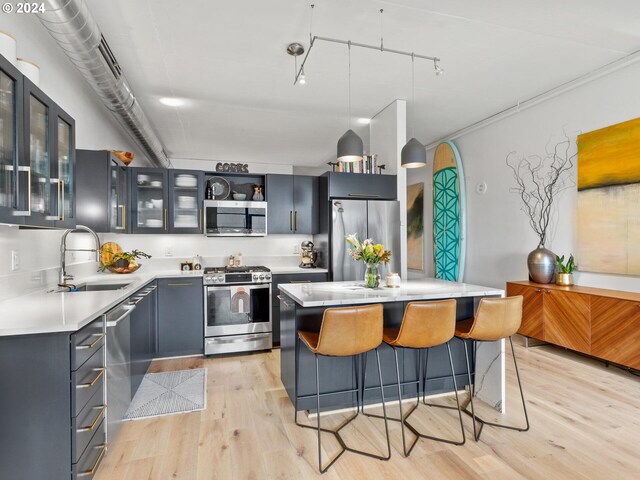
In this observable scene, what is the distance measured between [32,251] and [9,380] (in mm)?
1337

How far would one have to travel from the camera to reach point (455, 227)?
5.58m

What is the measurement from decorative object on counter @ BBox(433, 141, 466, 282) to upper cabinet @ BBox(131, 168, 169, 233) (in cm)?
413

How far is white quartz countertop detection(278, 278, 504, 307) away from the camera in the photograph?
7.80 ft

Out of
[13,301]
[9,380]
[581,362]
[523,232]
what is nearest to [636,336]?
[581,362]

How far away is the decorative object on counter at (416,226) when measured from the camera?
6.59m

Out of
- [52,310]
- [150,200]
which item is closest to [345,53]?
[150,200]

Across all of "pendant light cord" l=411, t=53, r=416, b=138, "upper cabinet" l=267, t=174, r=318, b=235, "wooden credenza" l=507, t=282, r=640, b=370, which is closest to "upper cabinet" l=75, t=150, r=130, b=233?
"upper cabinet" l=267, t=174, r=318, b=235

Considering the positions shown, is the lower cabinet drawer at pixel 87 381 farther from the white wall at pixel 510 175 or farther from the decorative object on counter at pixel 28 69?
the white wall at pixel 510 175

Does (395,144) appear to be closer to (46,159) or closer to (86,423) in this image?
(46,159)

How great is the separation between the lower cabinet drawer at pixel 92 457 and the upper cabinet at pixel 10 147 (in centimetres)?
118

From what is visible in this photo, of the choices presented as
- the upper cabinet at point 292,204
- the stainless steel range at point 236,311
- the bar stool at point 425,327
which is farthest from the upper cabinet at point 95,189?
the bar stool at point 425,327

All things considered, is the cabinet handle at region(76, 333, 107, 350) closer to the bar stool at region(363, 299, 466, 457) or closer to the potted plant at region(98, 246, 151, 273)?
the bar stool at region(363, 299, 466, 457)

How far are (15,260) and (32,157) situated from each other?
2.75ft

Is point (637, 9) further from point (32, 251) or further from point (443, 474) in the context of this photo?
point (32, 251)
